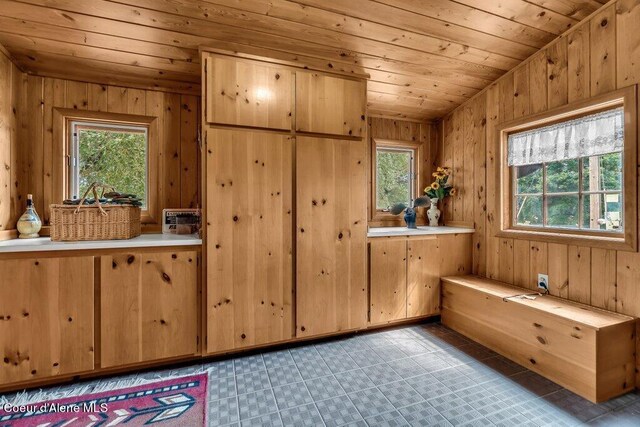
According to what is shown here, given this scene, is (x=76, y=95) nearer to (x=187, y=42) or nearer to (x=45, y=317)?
(x=187, y=42)

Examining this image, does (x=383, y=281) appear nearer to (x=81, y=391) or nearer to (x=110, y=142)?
(x=81, y=391)

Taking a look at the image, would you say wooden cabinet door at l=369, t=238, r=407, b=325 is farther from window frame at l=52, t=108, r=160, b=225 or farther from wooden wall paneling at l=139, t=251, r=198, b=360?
window frame at l=52, t=108, r=160, b=225

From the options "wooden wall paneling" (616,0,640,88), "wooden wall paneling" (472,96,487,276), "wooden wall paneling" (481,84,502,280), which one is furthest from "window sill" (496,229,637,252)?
"wooden wall paneling" (616,0,640,88)

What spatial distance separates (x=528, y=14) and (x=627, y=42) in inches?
24.4

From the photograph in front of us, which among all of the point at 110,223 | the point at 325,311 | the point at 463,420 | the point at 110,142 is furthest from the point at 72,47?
the point at 463,420

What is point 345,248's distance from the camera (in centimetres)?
246

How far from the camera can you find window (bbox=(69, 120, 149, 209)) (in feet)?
7.86

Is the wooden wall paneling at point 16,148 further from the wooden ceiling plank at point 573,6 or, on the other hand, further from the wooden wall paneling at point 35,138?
the wooden ceiling plank at point 573,6

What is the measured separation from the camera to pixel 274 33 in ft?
6.80

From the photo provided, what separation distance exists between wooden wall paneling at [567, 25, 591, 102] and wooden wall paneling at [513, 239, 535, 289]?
3.92 ft

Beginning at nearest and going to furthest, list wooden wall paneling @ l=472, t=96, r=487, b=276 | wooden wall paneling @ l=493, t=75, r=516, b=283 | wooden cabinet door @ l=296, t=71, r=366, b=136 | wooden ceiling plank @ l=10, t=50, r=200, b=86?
1. wooden ceiling plank @ l=10, t=50, r=200, b=86
2. wooden cabinet door @ l=296, t=71, r=366, b=136
3. wooden wall paneling @ l=493, t=75, r=516, b=283
4. wooden wall paneling @ l=472, t=96, r=487, b=276

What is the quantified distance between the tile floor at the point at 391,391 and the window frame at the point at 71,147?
135 centimetres

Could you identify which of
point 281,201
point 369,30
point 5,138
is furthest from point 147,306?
point 369,30

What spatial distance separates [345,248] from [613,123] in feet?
6.71
